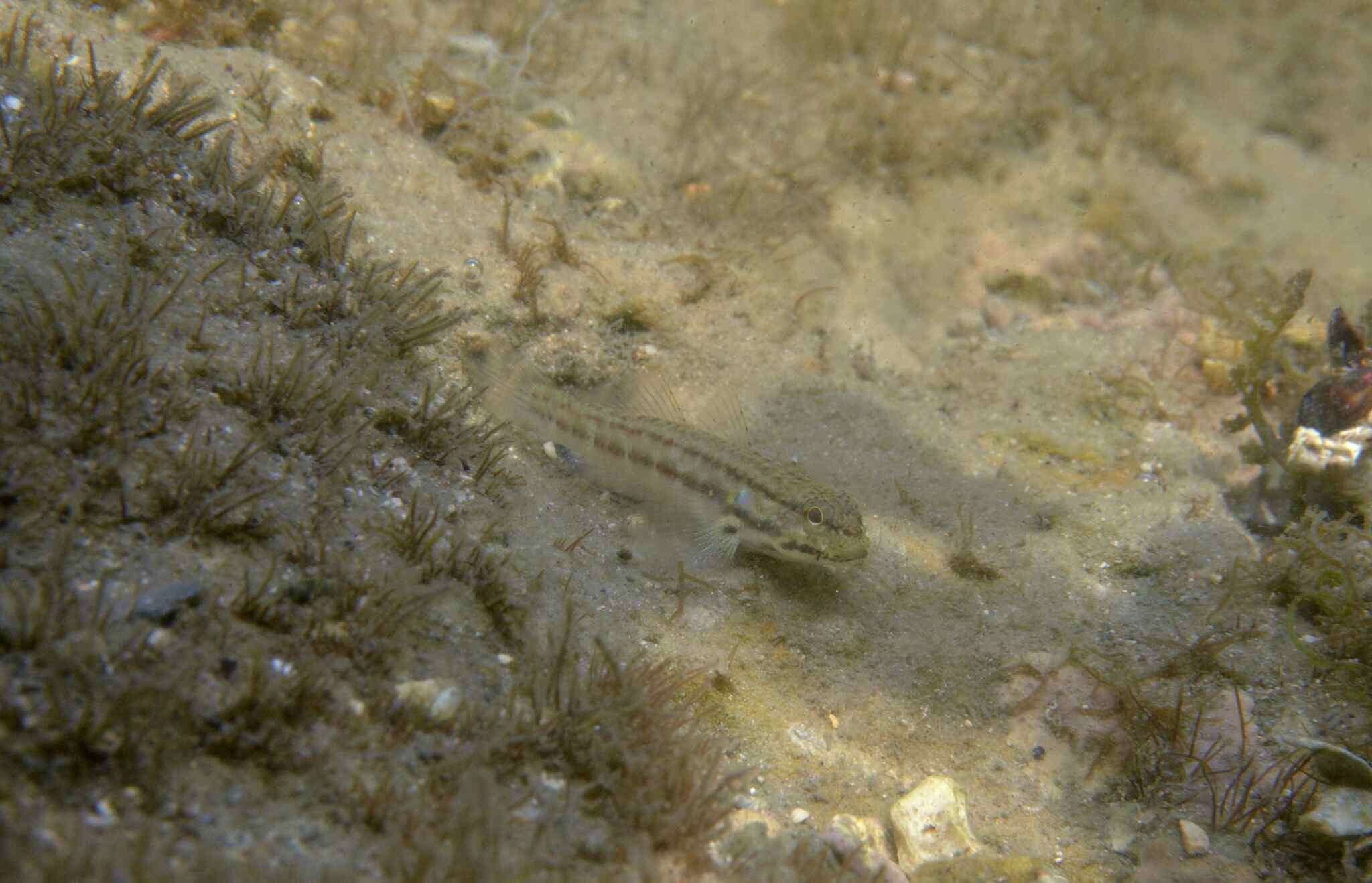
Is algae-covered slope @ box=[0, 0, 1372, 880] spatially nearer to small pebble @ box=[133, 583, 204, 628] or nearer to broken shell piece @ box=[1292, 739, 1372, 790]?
small pebble @ box=[133, 583, 204, 628]

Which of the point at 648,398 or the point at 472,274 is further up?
the point at 472,274

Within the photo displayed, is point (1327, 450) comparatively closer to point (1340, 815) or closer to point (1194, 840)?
point (1340, 815)

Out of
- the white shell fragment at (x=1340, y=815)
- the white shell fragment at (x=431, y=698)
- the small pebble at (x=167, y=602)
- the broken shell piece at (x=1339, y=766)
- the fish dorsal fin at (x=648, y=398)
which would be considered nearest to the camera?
the small pebble at (x=167, y=602)

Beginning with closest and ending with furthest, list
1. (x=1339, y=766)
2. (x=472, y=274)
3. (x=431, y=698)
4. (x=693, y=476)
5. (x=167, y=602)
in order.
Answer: (x=167, y=602) < (x=431, y=698) < (x=1339, y=766) < (x=693, y=476) < (x=472, y=274)

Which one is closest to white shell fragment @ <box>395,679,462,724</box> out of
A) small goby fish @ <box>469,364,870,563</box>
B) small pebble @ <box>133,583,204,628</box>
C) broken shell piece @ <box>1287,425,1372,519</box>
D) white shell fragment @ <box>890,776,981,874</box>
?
small pebble @ <box>133,583,204,628</box>

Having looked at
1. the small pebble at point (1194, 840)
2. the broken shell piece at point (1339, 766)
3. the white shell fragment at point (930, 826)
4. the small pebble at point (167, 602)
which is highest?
the small pebble at point (167, 602)

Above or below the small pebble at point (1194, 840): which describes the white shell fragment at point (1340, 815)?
above

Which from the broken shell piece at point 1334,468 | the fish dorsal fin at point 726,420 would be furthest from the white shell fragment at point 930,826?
the broken shell piece at point 1334,468

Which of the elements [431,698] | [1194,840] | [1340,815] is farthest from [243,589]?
[1340,815]

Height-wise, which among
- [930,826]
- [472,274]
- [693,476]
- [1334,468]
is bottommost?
[930,826]

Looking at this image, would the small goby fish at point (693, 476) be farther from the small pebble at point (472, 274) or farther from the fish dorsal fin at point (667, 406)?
the small pebble at point (472, 274)

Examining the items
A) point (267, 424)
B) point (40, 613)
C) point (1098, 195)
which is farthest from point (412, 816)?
point (1098, 195)
